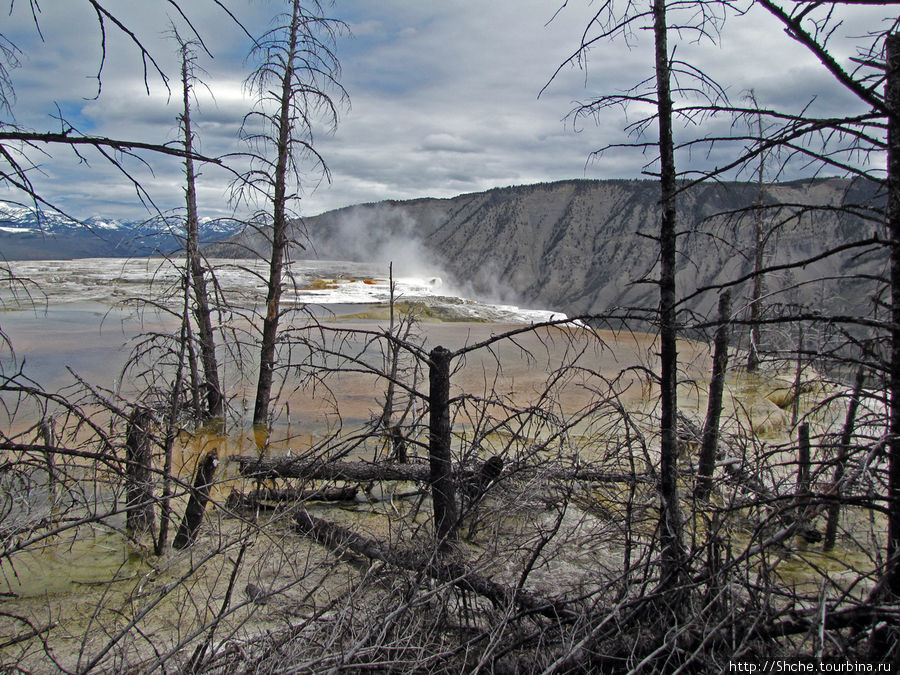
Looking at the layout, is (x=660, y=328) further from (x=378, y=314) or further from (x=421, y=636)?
(x=378, y=314)

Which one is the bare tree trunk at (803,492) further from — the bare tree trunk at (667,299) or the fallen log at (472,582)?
the fallen log at (472,582)

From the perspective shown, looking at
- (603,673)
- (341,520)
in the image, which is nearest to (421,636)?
(603,673)

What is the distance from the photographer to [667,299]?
13.5ft

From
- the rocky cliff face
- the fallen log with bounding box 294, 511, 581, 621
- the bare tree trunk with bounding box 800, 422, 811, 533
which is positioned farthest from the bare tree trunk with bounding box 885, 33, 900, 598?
the rocky cliff face

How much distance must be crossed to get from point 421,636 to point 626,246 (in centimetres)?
5624

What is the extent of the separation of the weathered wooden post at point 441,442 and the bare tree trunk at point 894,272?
312 cm

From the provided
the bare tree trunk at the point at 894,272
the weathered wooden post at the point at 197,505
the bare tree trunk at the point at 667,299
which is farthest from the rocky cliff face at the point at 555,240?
the bare tree trunk at the point at 894,272

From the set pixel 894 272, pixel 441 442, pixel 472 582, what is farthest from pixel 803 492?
pixel 441 442

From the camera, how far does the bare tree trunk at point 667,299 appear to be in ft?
13.1

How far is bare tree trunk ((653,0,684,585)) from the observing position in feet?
13.1

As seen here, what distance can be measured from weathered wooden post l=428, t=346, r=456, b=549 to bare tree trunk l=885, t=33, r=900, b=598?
10.2 feet

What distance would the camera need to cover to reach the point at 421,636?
12.8 feet

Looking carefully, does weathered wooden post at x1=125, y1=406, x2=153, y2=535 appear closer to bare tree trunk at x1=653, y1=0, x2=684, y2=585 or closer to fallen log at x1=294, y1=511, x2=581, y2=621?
fallen log at x1=294, y1=511, x2=581, y2=621

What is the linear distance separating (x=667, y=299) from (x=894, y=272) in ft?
4.20
